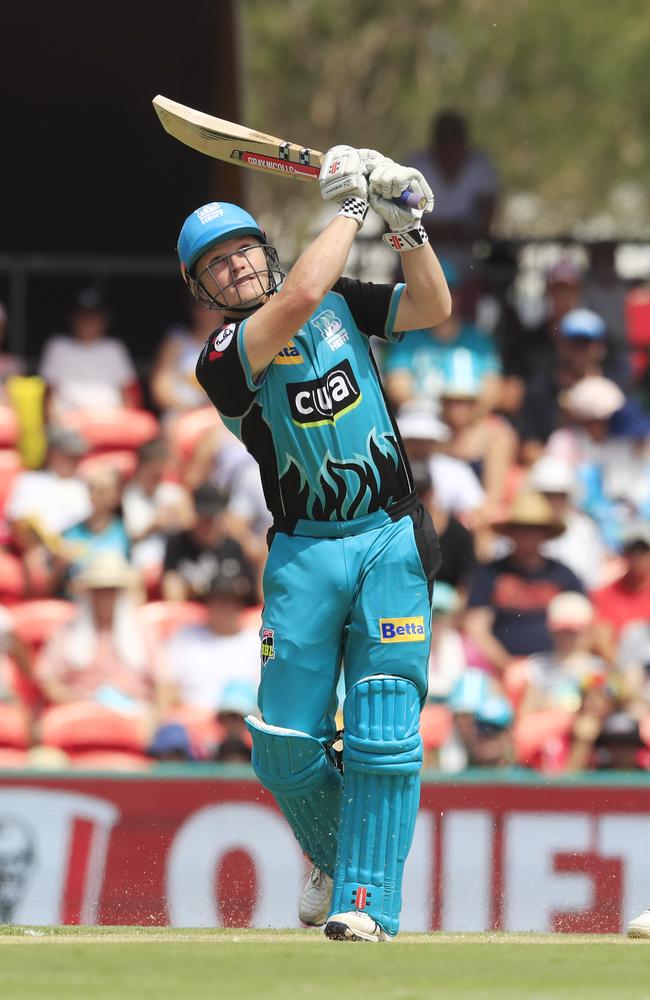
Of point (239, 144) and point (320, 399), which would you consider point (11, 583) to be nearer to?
point (239, 144)

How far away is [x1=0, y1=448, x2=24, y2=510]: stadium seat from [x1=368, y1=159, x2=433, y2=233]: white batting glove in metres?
5.84

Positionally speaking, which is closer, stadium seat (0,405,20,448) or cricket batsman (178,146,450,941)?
cricket batsman (178,146,450,941)

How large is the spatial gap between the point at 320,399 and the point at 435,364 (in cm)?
637

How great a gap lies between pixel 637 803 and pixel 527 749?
1.34 meters

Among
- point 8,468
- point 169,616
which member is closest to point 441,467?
point 169,616

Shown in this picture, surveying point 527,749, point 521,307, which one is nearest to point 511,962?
point 527,749

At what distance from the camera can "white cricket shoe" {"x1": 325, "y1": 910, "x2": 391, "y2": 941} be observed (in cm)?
530

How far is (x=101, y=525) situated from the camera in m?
10.3

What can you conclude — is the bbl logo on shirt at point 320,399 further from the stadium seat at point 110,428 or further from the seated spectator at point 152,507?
the stadium seat at point 110,428

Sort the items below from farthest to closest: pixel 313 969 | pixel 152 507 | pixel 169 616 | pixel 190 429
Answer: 1. pixel 190 429
2. pixel 152 507
3. pixel 169 616
4. pixel 313 969

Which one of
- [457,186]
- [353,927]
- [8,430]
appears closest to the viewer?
[353,927]

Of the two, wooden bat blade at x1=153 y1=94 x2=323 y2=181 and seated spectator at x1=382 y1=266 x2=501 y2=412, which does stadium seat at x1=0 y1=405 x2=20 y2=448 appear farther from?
wooden bat blade at x1=153 y1=94 x2=323 y2=181

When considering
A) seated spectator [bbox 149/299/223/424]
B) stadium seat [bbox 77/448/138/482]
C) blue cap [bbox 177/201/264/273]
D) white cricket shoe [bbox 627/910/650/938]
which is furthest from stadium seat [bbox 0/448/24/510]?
white cricket shoe [bbox 627/910/650/938]

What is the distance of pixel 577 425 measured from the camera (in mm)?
11773
